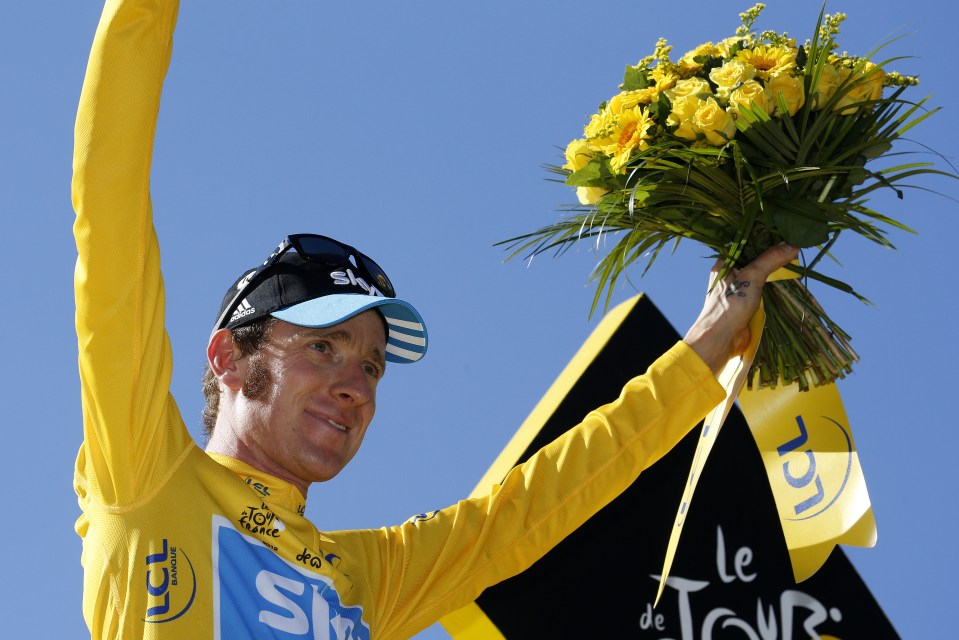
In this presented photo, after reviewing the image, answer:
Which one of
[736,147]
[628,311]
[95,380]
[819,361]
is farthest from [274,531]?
[628,311]

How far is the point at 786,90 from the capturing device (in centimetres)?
354

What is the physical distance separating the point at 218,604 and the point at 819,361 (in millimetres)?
2094

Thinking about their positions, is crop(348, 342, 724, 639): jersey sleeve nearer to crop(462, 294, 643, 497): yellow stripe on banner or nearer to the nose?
the nose

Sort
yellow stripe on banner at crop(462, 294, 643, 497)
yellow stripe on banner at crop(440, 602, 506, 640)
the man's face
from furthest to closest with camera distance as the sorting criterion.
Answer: yellow stripe on banner at crop(462, 294, 643, 497)
yellow stripe on banner at crop(440, 602, 506, 640)
the man's face

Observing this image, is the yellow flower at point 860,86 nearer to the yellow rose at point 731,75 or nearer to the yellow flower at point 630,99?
the yellow rose at point 731,75

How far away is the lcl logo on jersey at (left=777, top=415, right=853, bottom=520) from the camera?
4.06m

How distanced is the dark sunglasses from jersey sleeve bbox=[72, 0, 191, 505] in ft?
2.06

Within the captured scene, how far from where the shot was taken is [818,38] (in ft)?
12.0

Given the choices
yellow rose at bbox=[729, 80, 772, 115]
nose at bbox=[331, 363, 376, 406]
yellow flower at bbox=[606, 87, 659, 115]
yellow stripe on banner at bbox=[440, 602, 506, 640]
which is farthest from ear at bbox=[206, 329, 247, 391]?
yellow stripe on banner at bbox=[440, 602, 506, 640]

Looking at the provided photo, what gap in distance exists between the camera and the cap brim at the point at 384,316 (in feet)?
10.2

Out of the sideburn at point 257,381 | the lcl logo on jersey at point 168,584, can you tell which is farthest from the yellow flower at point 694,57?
the lcl logo on jersey at point 168,584

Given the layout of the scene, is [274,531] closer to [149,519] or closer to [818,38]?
[149,519]

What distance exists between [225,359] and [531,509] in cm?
92

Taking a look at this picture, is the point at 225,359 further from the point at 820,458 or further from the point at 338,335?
the point at 820,458
